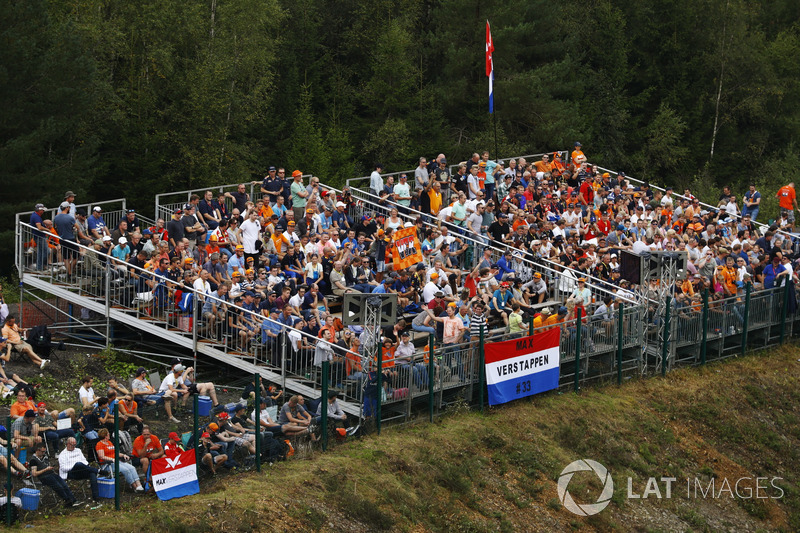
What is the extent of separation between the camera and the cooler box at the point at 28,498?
16.3 m

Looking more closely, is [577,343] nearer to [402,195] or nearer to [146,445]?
[402,195]

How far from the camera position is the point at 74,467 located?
55.7 ft

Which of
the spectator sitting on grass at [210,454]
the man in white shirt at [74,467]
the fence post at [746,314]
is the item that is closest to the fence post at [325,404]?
the spectator sitting on grass at [210,454]

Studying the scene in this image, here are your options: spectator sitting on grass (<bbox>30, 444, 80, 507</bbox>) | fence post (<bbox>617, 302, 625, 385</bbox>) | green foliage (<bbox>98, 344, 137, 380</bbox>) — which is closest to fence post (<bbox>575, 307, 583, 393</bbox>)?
fence post (<bbox>617, 302, 625, 385</bbox>)

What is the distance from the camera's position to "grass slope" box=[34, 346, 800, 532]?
17625 mm

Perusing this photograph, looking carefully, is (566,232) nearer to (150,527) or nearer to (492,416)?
(492,416)

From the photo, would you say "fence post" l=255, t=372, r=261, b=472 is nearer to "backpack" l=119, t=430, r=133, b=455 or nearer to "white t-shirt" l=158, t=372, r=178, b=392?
"backpack" l=119, t=430, r=133, b=455

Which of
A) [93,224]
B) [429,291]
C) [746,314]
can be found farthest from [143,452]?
[746,314]

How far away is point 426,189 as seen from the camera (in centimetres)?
2998

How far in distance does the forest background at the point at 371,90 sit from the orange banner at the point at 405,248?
43.2 feet

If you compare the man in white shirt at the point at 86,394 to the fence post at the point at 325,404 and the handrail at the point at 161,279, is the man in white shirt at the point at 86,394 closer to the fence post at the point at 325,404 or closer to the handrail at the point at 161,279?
the handrail at the point at 161,279

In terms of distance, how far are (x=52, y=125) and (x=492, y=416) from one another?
57.9 ft

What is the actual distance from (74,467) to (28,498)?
0.89 meters

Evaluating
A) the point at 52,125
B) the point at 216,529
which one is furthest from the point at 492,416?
the point at 52,125
